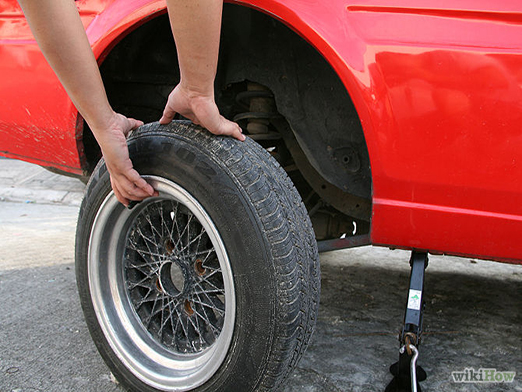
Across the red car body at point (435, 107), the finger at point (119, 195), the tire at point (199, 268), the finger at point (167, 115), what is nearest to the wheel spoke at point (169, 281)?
the tire at point (199, 268)

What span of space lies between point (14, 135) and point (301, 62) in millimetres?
1244

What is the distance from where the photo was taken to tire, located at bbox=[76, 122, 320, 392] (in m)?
1.28

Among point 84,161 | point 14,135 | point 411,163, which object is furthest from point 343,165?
point 14,135

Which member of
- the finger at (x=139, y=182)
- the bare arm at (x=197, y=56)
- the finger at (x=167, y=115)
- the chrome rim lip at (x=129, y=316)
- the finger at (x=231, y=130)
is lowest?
the chrome rim lip at (x=129, y=316)

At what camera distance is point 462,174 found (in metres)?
1.30

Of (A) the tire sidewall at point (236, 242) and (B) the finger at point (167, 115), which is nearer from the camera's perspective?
(A) the tire sidewall at point (236, 242)

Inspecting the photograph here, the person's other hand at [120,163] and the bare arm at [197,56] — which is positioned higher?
the bare arm at [197,56]

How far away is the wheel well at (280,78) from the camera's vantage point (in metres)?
1.67

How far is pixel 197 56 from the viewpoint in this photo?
3.94ft

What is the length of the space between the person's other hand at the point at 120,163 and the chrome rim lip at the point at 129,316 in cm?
5

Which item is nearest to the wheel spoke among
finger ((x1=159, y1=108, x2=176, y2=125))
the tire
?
the tire

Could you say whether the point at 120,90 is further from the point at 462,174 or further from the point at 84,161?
the point at 462,174

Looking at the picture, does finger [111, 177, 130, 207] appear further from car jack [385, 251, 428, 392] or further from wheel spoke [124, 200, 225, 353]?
car jack [385, 251, 428, 392]

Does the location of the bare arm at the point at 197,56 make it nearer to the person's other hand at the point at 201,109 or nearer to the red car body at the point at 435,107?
A: the person's other hand at the point at 201,109
